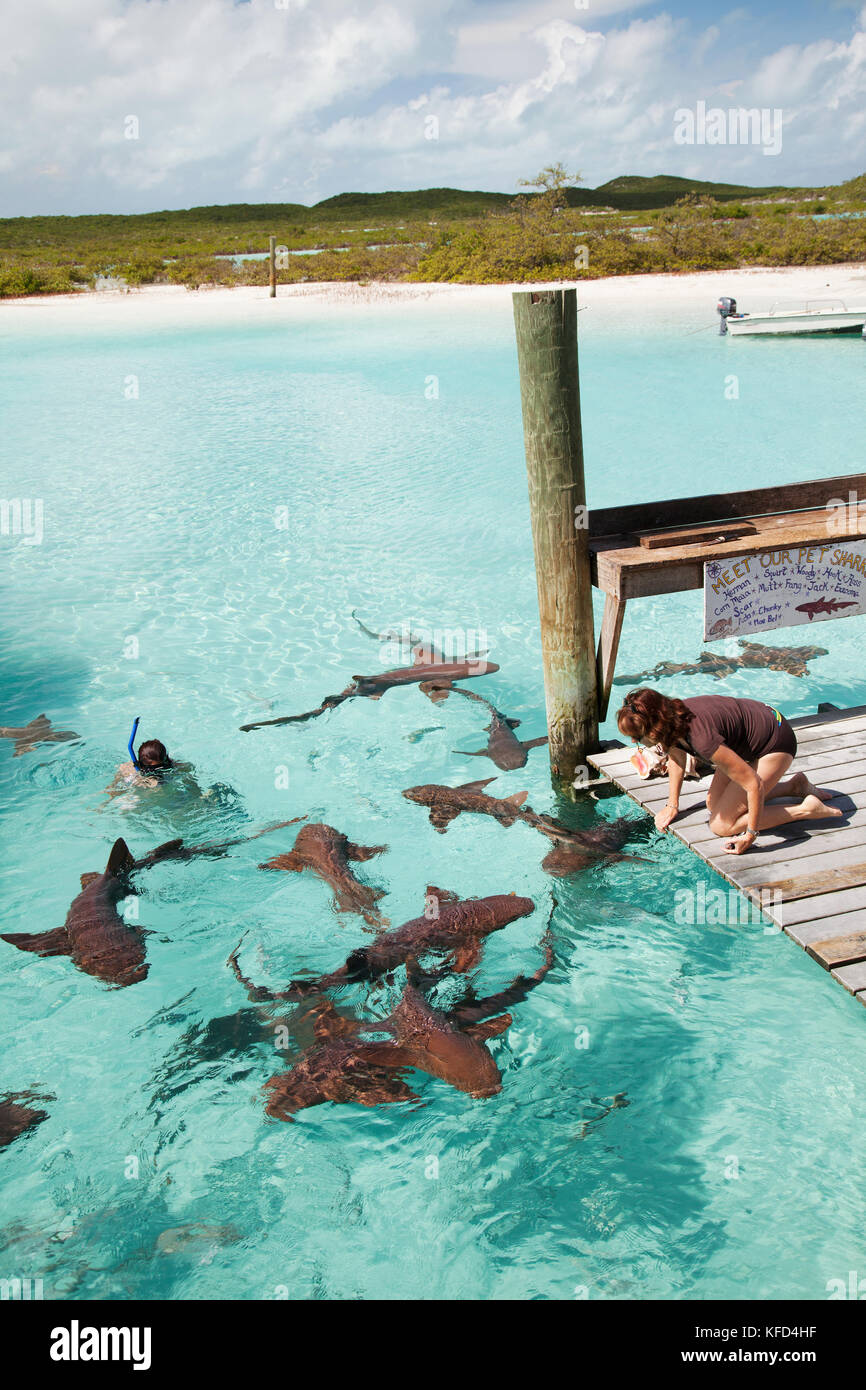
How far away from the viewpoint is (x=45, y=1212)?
11.9 feet

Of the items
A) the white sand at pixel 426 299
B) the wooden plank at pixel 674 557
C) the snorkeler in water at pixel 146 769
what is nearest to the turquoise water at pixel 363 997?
the snorkeler in water at pixel 146 769

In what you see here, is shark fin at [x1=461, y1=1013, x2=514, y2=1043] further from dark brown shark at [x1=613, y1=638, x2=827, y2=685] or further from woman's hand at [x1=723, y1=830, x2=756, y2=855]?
dark brown shark at [x1=613, y1=638, x2=827, y2=685]

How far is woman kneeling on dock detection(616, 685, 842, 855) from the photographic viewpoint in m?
4.11

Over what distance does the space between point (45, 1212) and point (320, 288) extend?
39.7m

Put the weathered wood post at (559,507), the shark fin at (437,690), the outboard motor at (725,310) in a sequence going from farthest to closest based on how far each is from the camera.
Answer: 1. the outboard motor at (725,310)
2. the shark fin at (437,690)
3. the weathered wood post at (559,507)

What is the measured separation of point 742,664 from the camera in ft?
26.2

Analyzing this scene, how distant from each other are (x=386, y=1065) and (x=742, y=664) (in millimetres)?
5323

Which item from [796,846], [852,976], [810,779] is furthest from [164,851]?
[852,976]

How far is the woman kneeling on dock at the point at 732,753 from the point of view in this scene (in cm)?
411

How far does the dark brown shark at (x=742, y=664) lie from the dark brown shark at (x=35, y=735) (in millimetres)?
4589

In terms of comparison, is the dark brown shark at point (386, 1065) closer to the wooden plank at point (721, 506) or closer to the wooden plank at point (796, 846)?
the wooden plank at point (796, 846)

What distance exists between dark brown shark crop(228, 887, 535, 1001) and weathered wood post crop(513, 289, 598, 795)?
120cm

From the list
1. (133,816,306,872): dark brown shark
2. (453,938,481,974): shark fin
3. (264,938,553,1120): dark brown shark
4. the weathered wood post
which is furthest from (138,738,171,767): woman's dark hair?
(264,938,553,1120): dark brown shark

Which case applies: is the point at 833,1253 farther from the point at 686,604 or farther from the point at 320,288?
the point at 320,288
